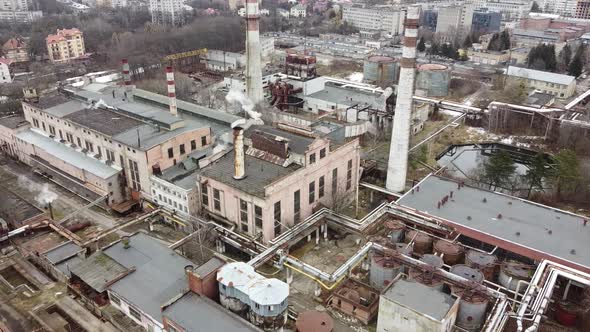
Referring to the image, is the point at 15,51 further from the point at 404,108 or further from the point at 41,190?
the point at 404,108

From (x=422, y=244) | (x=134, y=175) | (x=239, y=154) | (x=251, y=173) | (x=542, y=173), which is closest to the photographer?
(x=422, y=244)

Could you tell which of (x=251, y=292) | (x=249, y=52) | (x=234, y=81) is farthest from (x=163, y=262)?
(x=234, y=81)

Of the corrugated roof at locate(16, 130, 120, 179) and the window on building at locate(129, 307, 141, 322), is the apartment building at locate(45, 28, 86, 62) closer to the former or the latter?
the corrugated roof at locate(16, 130, 120, 179)

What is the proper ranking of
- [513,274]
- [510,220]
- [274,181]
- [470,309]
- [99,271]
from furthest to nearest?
[510,220] → [274,181] → [99,271] → [513,274] → [470,309]

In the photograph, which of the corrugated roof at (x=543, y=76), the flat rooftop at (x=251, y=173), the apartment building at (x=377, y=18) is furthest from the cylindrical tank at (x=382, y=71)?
the apartment building at (x=377, y=18)

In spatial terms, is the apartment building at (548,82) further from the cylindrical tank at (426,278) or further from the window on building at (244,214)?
the window on building at (244,214)

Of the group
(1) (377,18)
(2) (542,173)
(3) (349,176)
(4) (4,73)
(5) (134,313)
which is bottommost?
(5) (134,313)

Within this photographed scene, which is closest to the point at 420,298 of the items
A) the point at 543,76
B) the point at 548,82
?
the point at 548,82
